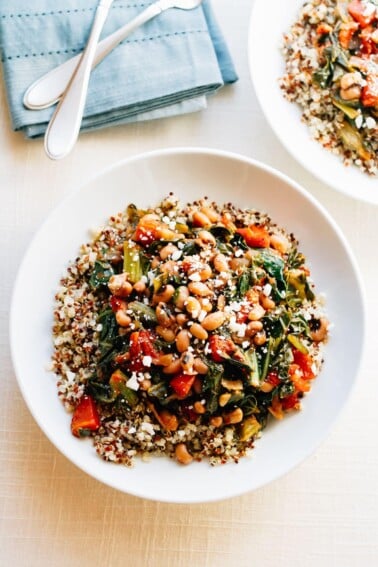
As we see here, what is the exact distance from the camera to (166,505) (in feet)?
10.0

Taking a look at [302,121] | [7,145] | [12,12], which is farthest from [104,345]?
[12,12]

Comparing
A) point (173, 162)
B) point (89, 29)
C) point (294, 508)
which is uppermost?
point (89, 29)

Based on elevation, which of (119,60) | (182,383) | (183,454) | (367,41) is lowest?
(183,454)

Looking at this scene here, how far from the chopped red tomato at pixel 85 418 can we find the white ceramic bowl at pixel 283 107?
1.27 metres

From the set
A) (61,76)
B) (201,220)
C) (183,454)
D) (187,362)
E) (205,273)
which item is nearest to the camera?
(187,362)

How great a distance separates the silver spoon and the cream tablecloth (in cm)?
19

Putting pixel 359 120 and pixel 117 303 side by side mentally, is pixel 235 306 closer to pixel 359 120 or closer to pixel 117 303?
pixel 117 303

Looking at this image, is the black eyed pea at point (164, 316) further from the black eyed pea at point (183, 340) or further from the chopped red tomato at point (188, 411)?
the chopped red tomato at point (188, 411)

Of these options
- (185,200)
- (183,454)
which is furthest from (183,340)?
(185,200)

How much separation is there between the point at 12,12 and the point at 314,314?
5.87 ft

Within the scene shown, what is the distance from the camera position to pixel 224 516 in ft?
10.1

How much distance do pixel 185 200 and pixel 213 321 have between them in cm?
69

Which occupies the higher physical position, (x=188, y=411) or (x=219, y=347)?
(x=219, y=347)

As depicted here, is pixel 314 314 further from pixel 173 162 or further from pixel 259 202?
pixel 173 162
